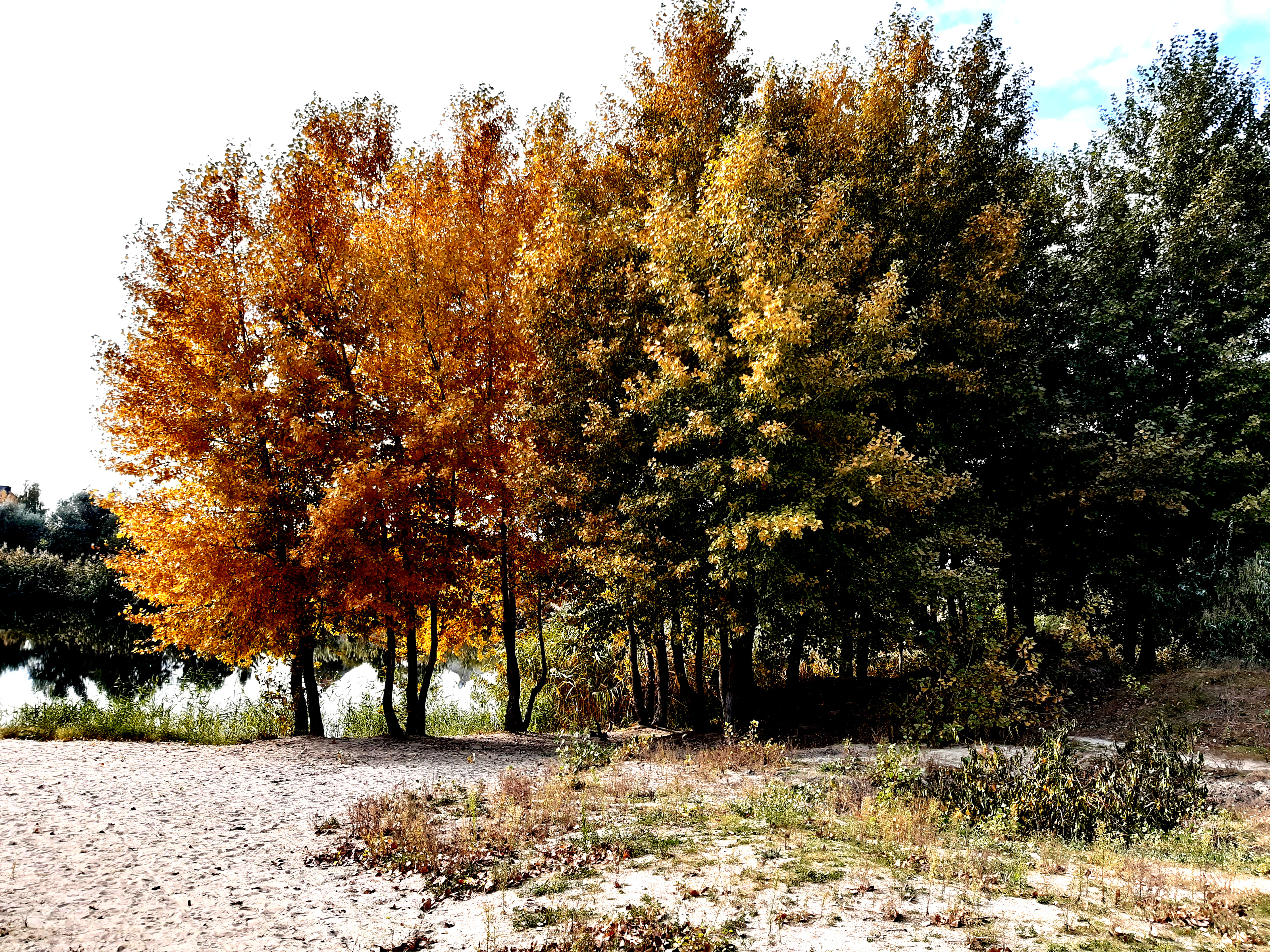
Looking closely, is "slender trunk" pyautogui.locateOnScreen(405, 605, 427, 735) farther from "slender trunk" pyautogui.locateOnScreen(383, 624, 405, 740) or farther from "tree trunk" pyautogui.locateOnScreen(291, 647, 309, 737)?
"tree trunk" pyautogui.locateOnScreen(291, 647, 309, 737)

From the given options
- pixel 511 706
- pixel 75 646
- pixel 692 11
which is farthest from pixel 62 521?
pixel 692 11

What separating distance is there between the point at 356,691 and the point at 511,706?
9.87 m

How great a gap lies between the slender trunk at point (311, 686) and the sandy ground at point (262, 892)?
4887mm

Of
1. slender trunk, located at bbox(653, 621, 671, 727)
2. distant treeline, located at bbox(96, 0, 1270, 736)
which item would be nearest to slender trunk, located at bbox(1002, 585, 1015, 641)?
distant treeline, located at bbox(96, 0, 1270, 736)

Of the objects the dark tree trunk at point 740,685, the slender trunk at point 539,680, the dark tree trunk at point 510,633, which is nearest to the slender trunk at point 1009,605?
the dark tree trunk at point 740,685

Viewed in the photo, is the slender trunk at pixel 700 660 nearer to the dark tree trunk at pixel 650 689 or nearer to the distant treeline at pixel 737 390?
the distant treeline at pixel 737 390

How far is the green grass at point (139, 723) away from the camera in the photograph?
42.3ft

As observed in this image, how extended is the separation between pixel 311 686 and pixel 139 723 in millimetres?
3089

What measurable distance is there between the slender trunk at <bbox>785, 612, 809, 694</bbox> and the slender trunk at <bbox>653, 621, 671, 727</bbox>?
297 cm

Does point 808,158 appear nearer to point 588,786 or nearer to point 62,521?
point 588,786

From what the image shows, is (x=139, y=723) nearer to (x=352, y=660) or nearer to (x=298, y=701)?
→ (x=298, y=701)

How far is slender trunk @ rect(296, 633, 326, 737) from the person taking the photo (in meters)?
14.7

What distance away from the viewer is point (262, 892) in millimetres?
6152

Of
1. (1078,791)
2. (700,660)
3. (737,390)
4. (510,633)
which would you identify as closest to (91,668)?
(510,633)
